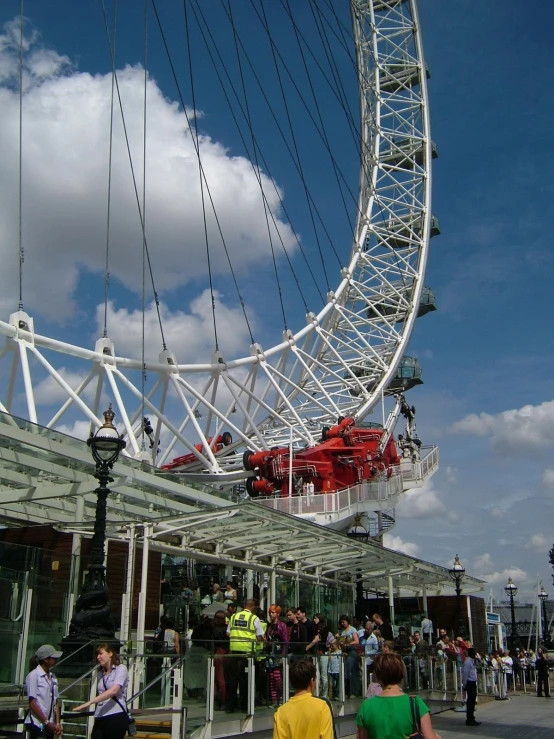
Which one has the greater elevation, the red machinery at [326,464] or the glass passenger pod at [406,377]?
the glass passenger pod at [406,377]

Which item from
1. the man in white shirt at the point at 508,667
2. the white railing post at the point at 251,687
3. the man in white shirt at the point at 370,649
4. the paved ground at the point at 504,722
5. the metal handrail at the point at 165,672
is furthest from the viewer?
the man in white shirt at the point at 508,667

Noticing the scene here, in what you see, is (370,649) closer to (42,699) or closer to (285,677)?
(285,677)

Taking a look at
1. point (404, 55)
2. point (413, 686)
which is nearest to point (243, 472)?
point (413, 686)

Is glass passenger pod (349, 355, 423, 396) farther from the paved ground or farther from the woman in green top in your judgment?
the woman in green top

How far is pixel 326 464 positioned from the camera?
31.9 meters

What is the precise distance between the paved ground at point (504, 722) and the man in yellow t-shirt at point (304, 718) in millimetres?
9605

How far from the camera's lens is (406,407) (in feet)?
147

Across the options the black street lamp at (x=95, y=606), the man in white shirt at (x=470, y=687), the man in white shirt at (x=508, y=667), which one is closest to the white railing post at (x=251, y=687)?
the black street lamp at (x=95, y=606)

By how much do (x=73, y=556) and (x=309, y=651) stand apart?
12.5ft

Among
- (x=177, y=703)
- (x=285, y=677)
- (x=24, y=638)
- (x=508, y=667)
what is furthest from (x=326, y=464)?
(x=177, y=703)

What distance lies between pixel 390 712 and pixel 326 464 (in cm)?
2732

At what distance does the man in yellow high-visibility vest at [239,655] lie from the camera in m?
→ 10.5

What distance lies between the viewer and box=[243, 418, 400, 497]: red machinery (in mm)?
31500

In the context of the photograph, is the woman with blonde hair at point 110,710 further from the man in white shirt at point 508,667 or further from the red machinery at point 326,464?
the red machinery at point 326,464
